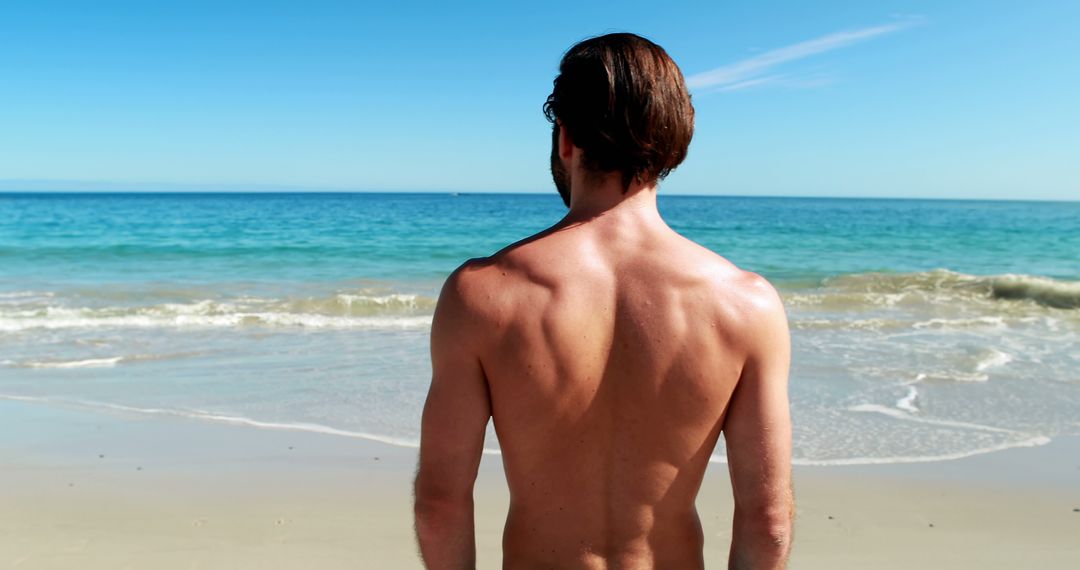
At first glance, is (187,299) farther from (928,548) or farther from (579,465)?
(579,465)

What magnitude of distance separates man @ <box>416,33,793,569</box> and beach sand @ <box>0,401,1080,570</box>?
2654 mm

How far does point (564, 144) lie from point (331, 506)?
3.55m

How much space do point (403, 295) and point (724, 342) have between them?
12.9 meters

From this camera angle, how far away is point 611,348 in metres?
1.34

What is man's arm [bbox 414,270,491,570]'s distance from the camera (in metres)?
1.32

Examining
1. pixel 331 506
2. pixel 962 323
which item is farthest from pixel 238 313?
pixel 962 323

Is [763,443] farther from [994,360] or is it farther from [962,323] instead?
[962,323]

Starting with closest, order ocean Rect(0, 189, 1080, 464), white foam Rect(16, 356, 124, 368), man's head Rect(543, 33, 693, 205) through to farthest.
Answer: man's head Rect(543, 33, 693, 205), ocean Rect(0, 189, 1080, 464), white foam Rect(16, 356, 124, 368)

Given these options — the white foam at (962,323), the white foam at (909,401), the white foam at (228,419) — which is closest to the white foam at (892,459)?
the white foam at (909,401)

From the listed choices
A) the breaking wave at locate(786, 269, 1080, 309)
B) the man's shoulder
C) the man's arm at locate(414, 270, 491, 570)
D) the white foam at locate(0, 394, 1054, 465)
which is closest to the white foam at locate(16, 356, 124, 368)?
the white foam at locate(0, 394, 1054, 465)

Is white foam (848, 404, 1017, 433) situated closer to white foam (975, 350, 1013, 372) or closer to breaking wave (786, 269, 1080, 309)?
white foam (975, 350, 1013, 372)

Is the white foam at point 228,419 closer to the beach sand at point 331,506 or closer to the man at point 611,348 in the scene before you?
the beach sand at point 331,506

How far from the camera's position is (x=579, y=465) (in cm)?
141

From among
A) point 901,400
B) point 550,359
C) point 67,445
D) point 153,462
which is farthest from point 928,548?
point 67,445
